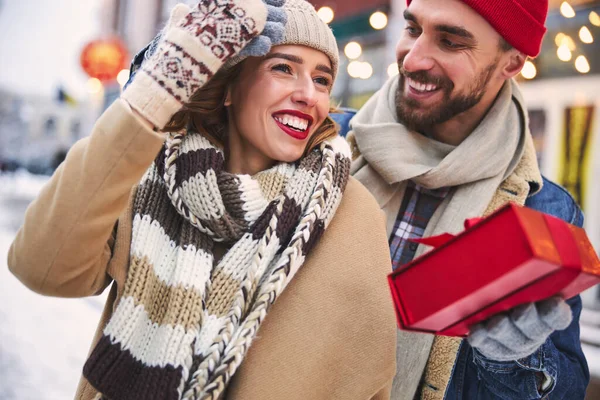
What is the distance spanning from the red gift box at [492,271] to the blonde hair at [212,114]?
0.67m

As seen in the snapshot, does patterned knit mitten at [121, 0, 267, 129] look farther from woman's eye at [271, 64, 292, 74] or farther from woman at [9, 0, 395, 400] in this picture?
woman's eye at [271, 64, 292, 74]

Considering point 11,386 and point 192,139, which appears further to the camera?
point 11,386

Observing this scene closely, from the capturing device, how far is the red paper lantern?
10.4 metres

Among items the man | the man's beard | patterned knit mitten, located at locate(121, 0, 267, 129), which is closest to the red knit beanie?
the man

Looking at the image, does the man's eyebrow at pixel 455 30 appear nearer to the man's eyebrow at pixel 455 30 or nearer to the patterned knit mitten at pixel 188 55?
the man's eyebrow at pixel 455 30

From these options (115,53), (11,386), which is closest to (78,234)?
(11,386)

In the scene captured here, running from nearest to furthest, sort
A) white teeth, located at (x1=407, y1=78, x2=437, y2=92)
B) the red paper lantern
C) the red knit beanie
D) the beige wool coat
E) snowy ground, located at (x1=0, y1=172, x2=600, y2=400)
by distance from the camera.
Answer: the beige wool coat < the red knit beanie < white teeth, located at (x1=407, y1=78, x2=437, y2=92) < snowy ground, located at (x1=0, y1=172, x2=600, y2=400) < the red paper lantern

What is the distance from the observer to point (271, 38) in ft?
4.96

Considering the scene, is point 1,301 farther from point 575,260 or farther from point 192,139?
point 575,260

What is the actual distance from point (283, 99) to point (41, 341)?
439 centimetres

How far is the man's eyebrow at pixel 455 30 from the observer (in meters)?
2.02

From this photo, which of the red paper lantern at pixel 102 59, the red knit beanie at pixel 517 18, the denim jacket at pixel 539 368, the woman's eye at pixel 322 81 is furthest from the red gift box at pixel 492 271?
the red paper lantern at pixel 102 59

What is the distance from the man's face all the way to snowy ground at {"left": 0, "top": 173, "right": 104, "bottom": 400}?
3455mm

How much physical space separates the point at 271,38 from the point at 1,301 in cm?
582
